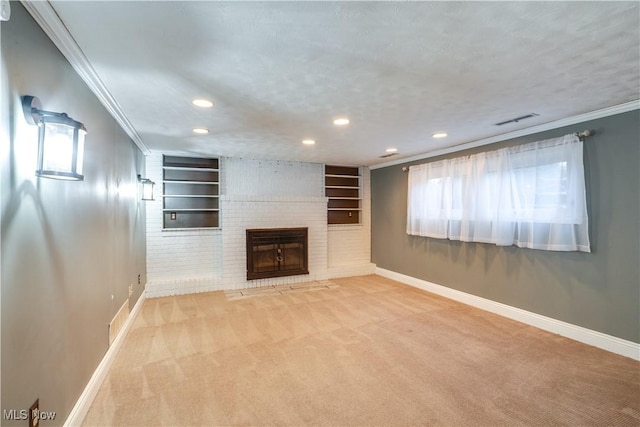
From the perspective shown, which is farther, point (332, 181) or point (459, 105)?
point (332, 181)

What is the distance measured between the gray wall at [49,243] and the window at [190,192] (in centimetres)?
237

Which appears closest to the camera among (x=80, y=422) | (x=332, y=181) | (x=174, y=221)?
(x=80, y=422)

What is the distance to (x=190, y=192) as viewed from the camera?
5086 millimetres

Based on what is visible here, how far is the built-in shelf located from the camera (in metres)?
6.13

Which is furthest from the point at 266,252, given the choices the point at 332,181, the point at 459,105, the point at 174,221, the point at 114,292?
the point at 459,105

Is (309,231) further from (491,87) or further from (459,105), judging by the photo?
(491,87)

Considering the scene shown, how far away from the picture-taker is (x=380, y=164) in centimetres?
596

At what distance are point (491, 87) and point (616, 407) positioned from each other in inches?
96.6

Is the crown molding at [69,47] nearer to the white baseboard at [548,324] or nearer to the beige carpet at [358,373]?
the beige carpet at [358,373]

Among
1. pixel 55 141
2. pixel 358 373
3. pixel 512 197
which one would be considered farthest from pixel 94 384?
pixel 512 197

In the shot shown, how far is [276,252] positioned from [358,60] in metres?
4.06

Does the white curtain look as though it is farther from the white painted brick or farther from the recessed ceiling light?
the recessed ceiling light

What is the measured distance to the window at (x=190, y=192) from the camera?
4926mm

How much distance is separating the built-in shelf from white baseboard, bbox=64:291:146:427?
13.5 ft
